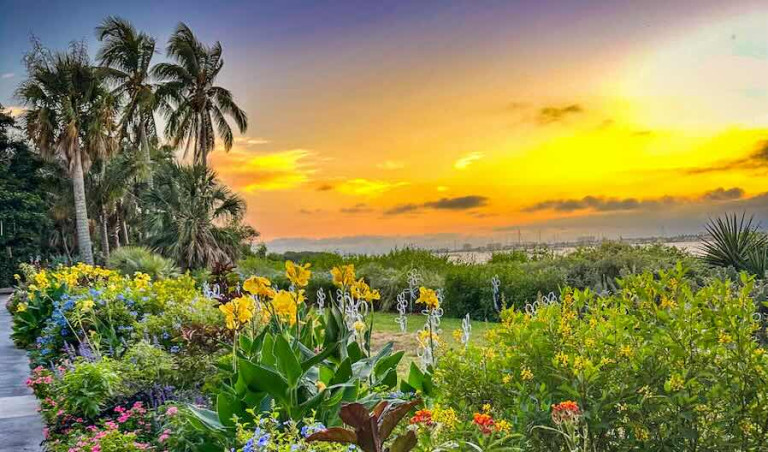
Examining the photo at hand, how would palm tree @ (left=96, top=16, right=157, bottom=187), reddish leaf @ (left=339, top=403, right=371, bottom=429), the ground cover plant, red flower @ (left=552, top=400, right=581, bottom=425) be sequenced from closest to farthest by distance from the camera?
1. red flower @ (left=552, top=400, right=581, bottom=425)
2. reddish leaf @ (left=339, top=403, right=371, bottom=429)
3. the ground cover plant
4. palm tree @ (left=96, top=16, right=157, bottom=187)

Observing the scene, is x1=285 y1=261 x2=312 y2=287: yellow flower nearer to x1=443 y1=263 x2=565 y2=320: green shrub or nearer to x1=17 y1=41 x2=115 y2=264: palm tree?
x1=443 y1=263 x2=565 y2=320: green shrub

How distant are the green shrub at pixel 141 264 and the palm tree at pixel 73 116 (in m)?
7.87

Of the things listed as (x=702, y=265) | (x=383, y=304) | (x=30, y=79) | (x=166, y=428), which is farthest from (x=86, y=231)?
(x=166, y=428)

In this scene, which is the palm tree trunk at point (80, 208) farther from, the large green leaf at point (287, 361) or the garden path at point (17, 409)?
the large green leaf at point (287, 361)

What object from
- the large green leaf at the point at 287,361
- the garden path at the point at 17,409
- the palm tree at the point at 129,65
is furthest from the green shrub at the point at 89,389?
the palm tree at the point at 129,65

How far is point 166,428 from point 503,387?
6.45ft

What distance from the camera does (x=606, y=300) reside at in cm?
297

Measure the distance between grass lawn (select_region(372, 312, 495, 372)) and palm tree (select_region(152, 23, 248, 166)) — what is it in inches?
711

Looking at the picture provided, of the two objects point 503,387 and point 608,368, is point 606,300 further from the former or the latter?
point 503,387

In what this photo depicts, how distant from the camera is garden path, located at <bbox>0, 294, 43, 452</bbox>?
15.1 feet

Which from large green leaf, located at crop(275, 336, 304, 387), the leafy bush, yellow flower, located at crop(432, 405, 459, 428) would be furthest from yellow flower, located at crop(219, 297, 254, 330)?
yellow flower, located at crop(432, 405, 459, 428)

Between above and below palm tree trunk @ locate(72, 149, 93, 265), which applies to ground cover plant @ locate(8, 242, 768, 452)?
below

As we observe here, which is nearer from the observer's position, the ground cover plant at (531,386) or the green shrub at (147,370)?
the ground cover plant at (531,386)

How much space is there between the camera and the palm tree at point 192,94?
28.1 meters
